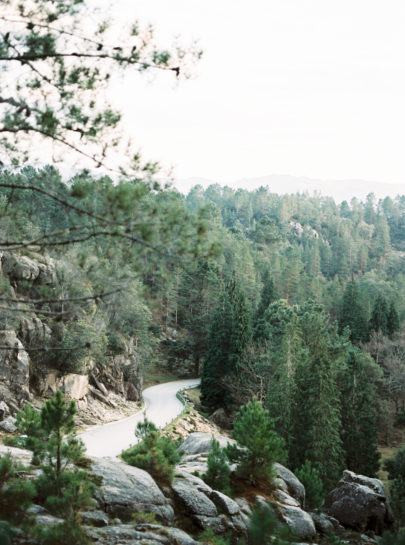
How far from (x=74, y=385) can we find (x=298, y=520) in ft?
50.8

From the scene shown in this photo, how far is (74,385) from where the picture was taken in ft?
80.8

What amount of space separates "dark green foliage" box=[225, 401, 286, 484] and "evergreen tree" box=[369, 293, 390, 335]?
Answer: 39.4 meters

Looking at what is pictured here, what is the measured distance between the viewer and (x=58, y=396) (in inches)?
321

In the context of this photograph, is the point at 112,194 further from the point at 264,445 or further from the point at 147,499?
the point at 264,445

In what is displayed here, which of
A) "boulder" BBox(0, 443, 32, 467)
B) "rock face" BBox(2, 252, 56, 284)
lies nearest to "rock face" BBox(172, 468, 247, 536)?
"boulder" BBox(0, 443, 32, 467)

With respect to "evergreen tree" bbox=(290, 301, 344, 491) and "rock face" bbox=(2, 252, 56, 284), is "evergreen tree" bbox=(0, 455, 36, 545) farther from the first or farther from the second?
"evergreen tree" bbox=(290, 301, 344, 491)

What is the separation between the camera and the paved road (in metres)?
20.4

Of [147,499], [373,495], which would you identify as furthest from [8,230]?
[373,495]

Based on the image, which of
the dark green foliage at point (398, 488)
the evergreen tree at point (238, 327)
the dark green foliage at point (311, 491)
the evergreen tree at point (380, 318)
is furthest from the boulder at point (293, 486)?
the evergreen tree at point (380, 318)

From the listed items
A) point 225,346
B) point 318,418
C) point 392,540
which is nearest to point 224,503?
point 392,540

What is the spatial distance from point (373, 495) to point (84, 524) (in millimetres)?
13861

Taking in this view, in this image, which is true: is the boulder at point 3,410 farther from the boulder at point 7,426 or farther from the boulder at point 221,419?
the boulder at point 221,419

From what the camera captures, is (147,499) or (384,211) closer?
(147,499)

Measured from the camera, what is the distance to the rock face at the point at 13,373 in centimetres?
2050
